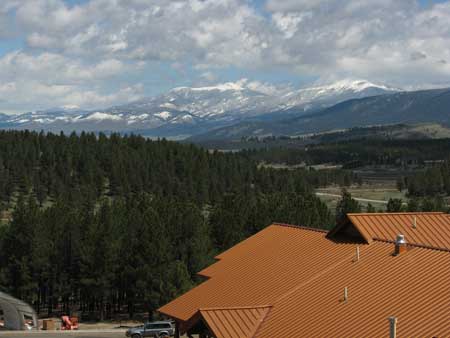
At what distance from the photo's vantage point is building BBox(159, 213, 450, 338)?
23.4 m

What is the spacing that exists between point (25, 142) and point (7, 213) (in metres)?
46.0

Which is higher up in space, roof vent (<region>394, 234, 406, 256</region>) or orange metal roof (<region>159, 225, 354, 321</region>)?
roof vent (<region>394, 234, 406, 256</region>)

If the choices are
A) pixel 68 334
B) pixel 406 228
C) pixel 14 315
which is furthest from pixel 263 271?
pixel 14 315

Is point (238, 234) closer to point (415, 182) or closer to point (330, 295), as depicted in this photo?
point (330, 295)

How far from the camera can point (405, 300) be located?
78.3 feet

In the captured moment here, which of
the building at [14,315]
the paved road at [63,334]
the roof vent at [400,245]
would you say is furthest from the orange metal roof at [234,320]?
the building at [14,315]

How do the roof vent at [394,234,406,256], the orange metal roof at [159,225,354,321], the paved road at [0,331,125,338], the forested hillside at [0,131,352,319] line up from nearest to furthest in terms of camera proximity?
1. the roof vent at [394,234,406,256]
2. the orange metal roof at [159,225,354,321]
3. the paved road at [0,331,125,338]
4. the forested hillside at [0,131,352,319]

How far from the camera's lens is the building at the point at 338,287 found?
2339 cm

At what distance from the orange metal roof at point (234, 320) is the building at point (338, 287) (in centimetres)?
4

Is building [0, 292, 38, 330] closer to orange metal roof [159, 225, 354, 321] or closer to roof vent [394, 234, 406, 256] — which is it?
orange metal roof [159, 225, 354, 321]

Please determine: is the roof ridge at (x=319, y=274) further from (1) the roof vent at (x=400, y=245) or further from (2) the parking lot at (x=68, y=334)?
(2) the parking lot at (x=68, y=334)

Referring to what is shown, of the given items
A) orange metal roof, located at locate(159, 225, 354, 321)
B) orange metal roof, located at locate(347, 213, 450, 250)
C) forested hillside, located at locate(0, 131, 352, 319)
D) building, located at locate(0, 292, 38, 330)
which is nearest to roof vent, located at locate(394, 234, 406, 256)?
orange metal roof, located at locate(347, 213, 450, 250)

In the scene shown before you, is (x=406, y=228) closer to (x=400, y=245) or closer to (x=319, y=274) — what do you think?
(x=400, y=245)

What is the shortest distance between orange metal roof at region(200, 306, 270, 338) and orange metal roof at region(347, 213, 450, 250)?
6241 millimetres
